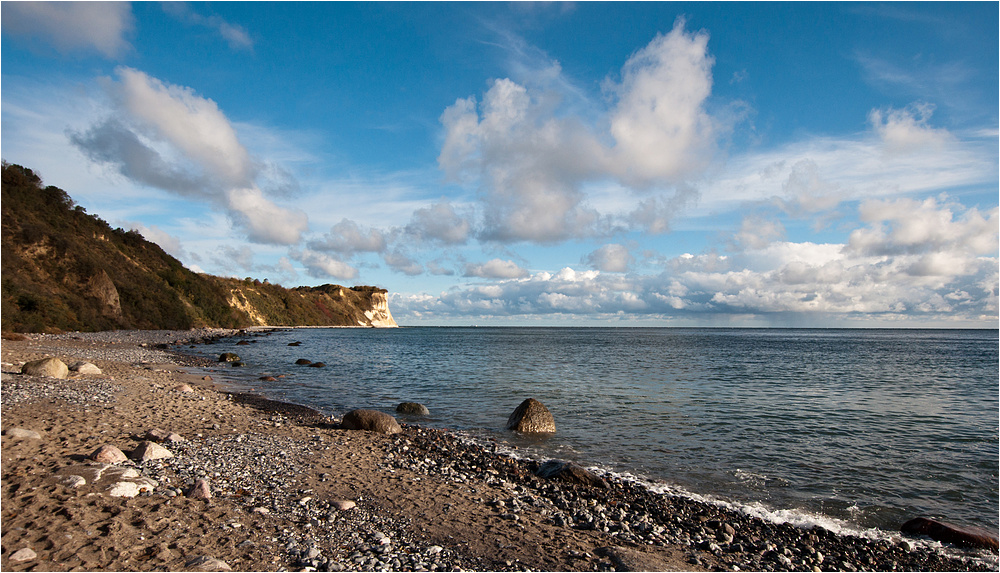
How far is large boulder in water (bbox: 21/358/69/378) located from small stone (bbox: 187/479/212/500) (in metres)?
15.3

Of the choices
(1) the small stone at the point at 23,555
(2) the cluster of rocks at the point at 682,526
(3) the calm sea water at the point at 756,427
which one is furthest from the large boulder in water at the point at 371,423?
(1) the small stone at the point at 23,555

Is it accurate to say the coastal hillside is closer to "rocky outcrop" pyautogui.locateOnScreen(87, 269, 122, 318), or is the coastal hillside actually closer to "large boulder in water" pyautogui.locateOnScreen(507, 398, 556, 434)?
"rocky outcrop" pyautogui.locateOnScreen(87, 269, 122, 318)

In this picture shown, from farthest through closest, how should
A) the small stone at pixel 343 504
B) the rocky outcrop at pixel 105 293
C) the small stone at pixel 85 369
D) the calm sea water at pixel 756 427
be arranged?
the rocky outcrop at pixel 105 293
the small stone at pixel 85 369
the calm sea water at pixel 756 427
the small stone at pixel 343 504

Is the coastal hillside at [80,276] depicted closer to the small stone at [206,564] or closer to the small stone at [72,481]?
the small stone at [72,481]

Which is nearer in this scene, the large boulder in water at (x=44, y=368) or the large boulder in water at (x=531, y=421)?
the large boulder in water at (x=531, y=421)

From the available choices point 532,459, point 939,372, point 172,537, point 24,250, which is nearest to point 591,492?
point 532,459

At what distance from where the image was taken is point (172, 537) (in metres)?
5.84

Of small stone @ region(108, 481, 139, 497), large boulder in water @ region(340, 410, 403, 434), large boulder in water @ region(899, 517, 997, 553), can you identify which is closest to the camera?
small stone @ region(108, 481, 139, 497)

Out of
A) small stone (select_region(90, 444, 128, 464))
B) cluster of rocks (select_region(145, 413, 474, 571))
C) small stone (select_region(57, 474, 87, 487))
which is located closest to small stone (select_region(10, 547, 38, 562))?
cluster of rocks (select_region(145, 413, 474, 571))

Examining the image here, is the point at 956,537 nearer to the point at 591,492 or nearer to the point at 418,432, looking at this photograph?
the point at 591,492

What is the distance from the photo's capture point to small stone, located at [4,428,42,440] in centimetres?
908

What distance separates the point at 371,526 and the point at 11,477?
5731 millimetres

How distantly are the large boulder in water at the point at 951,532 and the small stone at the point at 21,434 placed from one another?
55.3ft

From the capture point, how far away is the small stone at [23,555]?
498 cm
